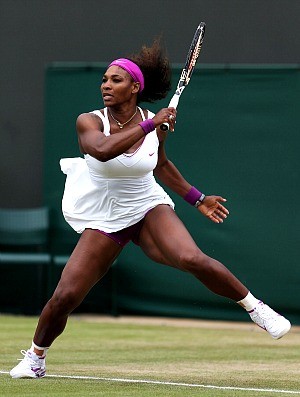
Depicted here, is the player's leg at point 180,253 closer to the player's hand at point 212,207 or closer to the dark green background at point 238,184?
the player's hand at point 212,207

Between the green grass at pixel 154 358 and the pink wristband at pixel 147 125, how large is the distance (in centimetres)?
148

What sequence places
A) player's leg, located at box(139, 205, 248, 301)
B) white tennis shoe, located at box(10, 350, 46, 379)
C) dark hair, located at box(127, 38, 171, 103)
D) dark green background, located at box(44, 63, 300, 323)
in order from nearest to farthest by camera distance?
player's leg, located at box(139, 205, 248, 301), white tennis shoe, located at box(10, 350, 46, 379), dark hair, located at box(127, 38, 171, 103), dark green background, located at box(44, 63, 300, 323)

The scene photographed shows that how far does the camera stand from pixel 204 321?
1250 cm

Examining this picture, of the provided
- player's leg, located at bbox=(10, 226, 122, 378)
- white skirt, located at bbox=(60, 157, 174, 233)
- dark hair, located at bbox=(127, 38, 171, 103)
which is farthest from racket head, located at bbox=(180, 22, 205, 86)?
player's leg, located at bbox=(10, 226, 122, 378)

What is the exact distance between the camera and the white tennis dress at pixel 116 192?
7.34m

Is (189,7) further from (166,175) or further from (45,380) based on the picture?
(45,380)

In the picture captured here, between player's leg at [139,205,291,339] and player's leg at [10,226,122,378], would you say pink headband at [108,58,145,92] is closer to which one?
player's leg at [139,205,291,339]

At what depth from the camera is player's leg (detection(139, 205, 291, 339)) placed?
23.3 feet

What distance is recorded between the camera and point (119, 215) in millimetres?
7418

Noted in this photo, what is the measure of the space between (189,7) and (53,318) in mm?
6269

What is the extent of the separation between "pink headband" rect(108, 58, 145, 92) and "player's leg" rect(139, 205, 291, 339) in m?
0.79

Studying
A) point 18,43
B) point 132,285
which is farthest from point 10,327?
point 18,43

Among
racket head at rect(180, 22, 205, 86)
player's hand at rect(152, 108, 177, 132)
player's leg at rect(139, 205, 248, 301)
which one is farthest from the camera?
racket head at rect(180, 22, 205, 86)

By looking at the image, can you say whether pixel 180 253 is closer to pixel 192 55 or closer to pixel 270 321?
pixel 270 321
